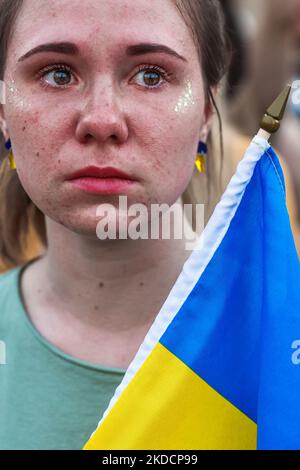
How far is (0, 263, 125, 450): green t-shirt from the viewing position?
7.36 feet

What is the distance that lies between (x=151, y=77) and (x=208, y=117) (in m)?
0.32

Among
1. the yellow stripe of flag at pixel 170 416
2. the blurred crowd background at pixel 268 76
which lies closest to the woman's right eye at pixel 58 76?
the yellow stripe of flag at pixel 170 416

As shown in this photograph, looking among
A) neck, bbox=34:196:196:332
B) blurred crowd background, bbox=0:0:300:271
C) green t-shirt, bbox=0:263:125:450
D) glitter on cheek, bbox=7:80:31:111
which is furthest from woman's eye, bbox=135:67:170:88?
blurred crowd background, bbox=0:0:300:271

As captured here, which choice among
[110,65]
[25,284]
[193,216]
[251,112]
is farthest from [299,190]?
[110,65]

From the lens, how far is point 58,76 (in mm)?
2072

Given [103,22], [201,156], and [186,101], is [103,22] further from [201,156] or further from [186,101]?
[201,156]

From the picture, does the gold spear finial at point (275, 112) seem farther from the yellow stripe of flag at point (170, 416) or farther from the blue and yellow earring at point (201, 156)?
the yellow stripe of flag at point (170, 416)

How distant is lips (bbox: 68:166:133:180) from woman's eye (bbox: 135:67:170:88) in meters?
0.21

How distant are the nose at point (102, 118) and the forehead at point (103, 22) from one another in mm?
105

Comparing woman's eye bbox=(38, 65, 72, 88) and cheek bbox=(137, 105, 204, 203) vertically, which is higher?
woman's eye bbox=(38, 65, 72, 88)

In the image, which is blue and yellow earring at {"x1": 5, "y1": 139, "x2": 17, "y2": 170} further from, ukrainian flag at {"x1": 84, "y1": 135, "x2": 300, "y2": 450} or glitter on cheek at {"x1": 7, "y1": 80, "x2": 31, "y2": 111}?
ukrainian flag at {"x1": 84, "y1": 135, "x2": 300, "y2": 450}

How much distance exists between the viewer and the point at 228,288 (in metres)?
1.98

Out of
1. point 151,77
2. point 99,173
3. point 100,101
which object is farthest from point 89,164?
point 151,77

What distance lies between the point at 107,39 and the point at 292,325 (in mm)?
725
